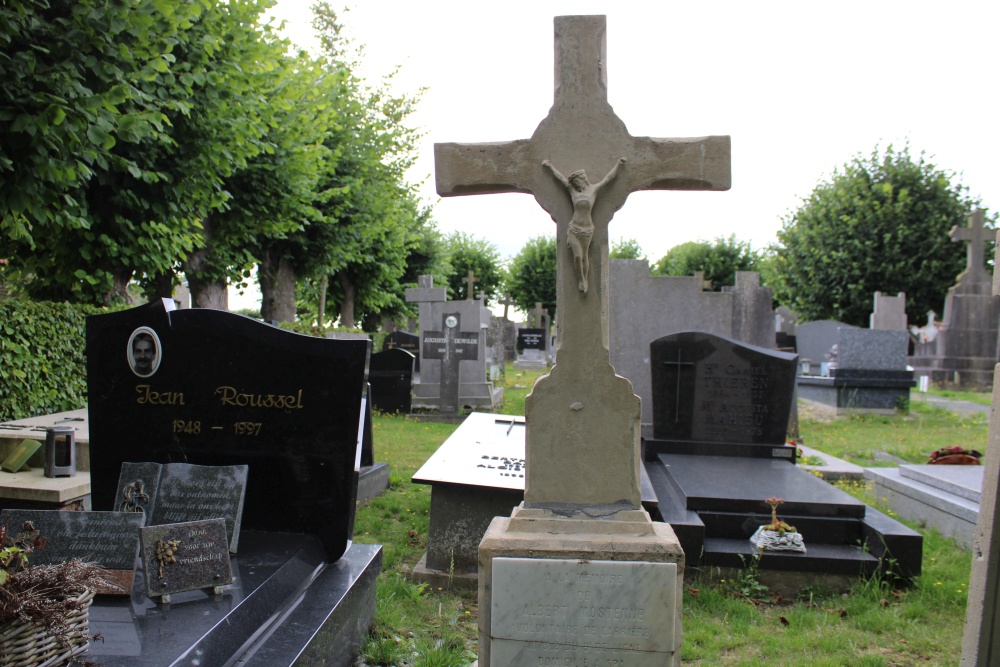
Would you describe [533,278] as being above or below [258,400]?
above

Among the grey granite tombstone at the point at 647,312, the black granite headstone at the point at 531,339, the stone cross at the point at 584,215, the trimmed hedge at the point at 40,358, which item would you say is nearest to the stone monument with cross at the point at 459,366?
the grey granite tombstone at the point at 647,312

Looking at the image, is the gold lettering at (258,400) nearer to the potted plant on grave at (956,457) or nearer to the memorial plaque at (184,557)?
the memorial plaque at (184,557)

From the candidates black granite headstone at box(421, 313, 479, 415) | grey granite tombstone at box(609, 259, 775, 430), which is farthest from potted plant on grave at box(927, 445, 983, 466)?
black granite headstone at box(421, 313, 479, 415)

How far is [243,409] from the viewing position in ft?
13.0

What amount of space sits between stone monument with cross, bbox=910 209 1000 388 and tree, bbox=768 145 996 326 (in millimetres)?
4016

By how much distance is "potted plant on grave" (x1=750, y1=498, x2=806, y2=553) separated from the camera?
16.1ft

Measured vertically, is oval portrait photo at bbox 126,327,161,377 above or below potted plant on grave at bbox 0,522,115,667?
above

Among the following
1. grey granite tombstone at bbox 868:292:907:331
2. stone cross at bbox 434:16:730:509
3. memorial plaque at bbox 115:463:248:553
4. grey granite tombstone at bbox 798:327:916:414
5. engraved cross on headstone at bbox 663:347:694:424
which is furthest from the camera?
grey granite tombstone at bbox 868:292:907:331

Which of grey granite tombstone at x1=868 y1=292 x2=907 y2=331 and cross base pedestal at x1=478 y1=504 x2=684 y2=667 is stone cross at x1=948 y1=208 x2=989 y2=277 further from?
cross base pedestal at x1=478 y1=504 x2=684 y2=667

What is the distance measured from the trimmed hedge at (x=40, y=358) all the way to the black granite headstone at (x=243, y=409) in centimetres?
275

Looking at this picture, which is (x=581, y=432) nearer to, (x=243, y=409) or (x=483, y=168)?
(x=483, y=168)

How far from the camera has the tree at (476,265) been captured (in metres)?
45.4

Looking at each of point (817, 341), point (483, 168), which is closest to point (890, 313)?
point (817, 341)

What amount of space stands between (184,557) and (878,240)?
25.2 metres
